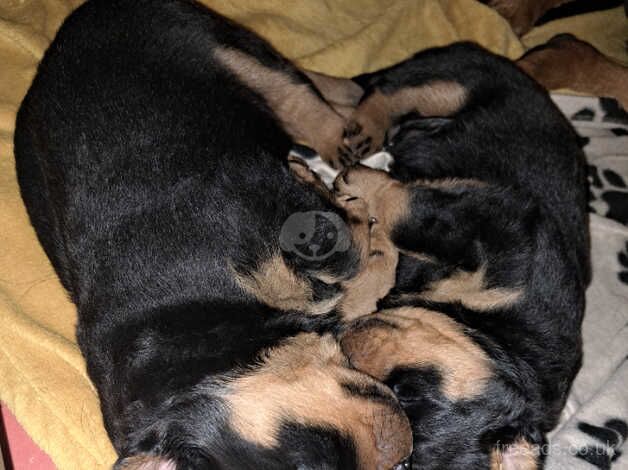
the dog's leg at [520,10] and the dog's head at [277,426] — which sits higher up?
the dog's leg at [520,10]

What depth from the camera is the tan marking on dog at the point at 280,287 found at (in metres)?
2.36

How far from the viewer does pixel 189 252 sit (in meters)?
2.33

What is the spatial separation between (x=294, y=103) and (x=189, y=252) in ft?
3.40

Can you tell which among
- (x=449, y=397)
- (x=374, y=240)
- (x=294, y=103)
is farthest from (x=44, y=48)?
(x=449, y=397)

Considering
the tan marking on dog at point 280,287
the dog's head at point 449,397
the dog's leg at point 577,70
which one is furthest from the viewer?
the dog's leg at point 577,70

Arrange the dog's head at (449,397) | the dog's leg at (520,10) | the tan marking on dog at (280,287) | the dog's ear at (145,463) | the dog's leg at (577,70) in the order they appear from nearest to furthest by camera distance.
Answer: the dog's ear at (145,463) → the dog's head at (449,397) → the tan marking on dog at (280,287) → the dog's leg at (577,70) → the dog's leg at (520,10)

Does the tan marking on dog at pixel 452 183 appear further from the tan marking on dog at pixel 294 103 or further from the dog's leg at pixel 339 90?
the dog's leg at pixel 339 90

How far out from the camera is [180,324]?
2252 millimetres

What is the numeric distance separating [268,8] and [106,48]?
1.50 metres

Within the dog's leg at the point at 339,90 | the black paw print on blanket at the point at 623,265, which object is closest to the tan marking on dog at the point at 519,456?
the black paw print on blanket at the point at 623,265

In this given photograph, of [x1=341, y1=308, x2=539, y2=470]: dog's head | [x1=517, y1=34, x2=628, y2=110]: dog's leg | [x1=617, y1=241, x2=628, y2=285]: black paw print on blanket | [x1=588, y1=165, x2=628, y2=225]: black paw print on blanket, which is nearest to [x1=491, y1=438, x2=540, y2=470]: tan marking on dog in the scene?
[x1=341, y1=308, x2=539, y2=470]: dog's head

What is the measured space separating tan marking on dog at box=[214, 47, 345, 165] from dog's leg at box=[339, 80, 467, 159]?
68 mm

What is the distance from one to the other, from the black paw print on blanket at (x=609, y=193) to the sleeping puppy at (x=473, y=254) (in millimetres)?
588

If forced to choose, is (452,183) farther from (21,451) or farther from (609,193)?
(21,451)
